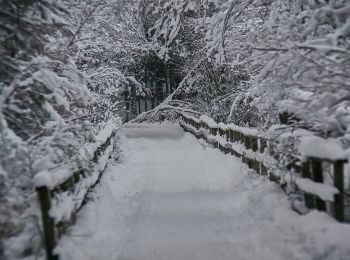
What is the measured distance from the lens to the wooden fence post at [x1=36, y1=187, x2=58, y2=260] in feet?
17.9

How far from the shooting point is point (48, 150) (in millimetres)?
5996

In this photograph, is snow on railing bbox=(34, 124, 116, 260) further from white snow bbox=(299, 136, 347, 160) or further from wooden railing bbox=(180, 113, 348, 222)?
wooden railing bbox=(180, 113, 348, 222)

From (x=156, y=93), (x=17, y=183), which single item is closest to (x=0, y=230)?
(x=17, y=183)

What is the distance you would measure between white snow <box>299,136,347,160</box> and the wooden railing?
7cm

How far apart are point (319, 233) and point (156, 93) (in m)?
40.3

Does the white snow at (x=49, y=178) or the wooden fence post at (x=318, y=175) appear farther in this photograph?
the wooden fence post at (x=318, y=175)

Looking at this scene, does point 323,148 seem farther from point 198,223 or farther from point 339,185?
point 198,223

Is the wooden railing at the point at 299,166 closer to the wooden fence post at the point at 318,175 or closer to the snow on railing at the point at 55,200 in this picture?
the wooden fence post at the point at 318,175

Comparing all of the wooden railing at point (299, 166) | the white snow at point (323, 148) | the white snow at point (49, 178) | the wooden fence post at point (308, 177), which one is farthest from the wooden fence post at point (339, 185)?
the white snow at point (49, 178)

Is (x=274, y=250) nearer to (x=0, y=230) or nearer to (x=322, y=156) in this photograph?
(x=322, y=156)

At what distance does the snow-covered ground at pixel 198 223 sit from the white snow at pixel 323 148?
0.84 metres

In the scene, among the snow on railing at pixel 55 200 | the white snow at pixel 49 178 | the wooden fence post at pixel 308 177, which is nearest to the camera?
the white snow at pixel 49 178

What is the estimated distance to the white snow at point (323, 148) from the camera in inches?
215

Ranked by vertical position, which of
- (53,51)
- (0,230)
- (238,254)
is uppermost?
(53,51)
